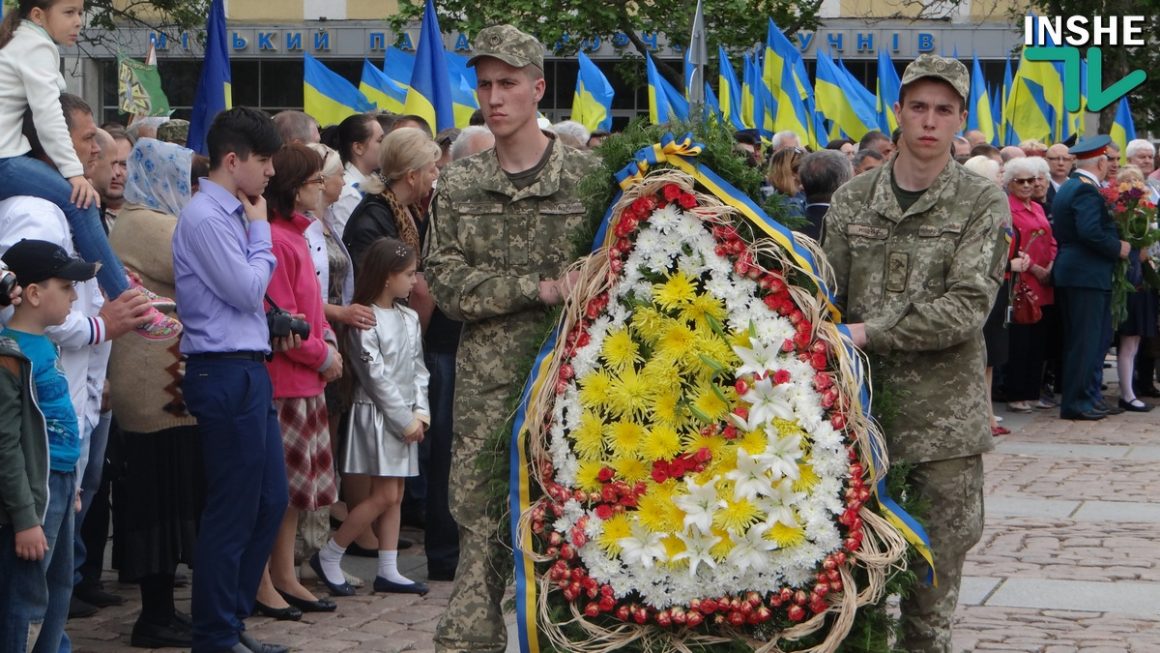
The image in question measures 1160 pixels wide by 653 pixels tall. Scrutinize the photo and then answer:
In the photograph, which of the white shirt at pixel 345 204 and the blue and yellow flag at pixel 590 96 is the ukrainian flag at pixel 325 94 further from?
the white shirt at pixel 345 204

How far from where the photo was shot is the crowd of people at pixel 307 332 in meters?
5.29

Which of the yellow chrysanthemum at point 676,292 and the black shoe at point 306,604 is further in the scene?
the black shoe at point 306,604

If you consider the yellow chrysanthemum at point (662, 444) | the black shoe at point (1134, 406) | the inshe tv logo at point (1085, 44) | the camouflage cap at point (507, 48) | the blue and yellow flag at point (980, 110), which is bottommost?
the black shoe at point (1134, 406)

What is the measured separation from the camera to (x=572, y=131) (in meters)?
11.6

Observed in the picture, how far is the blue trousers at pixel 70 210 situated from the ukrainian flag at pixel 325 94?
844 centimetres

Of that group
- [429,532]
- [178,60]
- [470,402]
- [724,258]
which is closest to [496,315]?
[470,402]

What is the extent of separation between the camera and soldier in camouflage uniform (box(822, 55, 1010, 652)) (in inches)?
206

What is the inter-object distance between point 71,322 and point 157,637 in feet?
5.21

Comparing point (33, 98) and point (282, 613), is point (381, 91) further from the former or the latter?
point (33, 98)

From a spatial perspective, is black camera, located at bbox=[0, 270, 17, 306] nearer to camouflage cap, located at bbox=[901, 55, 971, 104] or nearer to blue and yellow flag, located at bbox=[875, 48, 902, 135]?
camouflage cap, located at bbox=[901, 55, 971, 104]

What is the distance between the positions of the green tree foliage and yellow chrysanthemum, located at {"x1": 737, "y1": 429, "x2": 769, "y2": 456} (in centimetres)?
2655

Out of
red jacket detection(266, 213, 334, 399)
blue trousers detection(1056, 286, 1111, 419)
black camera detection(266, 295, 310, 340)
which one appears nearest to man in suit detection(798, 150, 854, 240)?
red jacket detection(266, 213, 334, 399)

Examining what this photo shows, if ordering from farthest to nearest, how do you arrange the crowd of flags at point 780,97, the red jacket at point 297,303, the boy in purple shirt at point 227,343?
the crowd of flags at point 780,97 → the red jacket at point 297,303 → the boy in purple shirt at point 227,343

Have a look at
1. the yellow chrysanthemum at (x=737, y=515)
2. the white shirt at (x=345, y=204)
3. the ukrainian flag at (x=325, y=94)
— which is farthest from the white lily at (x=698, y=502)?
the ukrainian flag at (x=325, y=94)
